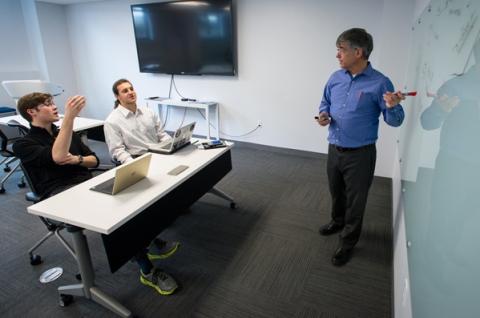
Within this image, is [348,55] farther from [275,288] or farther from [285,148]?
[285,148]

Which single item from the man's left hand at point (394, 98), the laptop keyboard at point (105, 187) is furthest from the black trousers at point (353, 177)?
the laptop keyboard at point (105, 187)

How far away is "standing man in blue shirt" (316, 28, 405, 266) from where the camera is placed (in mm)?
1696

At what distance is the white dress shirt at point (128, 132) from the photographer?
2221 millimetres

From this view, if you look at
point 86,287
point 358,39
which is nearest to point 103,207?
point 86,287

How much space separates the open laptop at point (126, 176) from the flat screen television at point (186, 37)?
9.78ft

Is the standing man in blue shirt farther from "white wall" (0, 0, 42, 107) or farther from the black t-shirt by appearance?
"white wall" (0, 0, 42, 107)

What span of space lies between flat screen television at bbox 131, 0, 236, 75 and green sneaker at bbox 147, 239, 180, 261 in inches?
114

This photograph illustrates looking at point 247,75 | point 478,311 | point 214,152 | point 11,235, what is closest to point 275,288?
point 214,152

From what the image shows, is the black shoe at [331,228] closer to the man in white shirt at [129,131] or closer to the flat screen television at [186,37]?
the man in white shirt at [129,131]

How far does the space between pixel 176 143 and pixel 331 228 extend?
148 centimetres

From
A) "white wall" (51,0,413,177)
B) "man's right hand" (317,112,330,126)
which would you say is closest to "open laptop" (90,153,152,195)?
"man's right hand" (317,112,330,126)

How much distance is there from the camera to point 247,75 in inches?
170

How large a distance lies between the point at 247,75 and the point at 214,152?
2.41 m

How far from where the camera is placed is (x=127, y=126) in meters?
2.31
